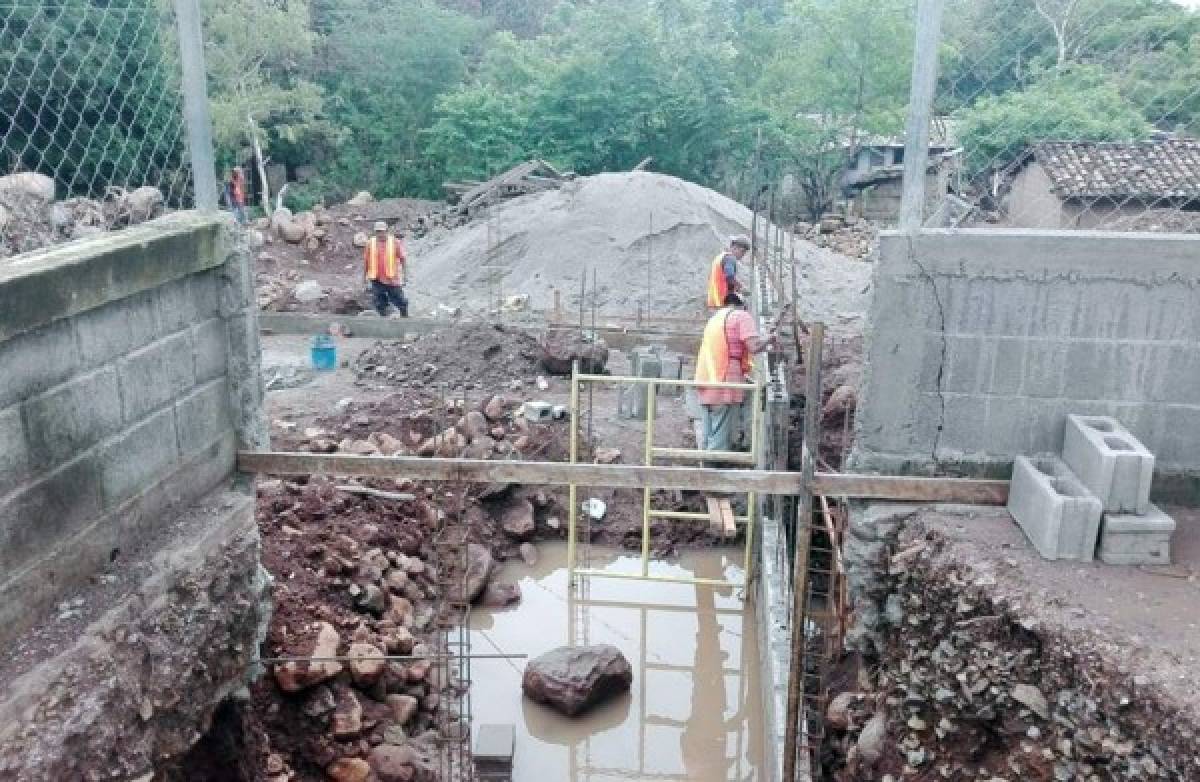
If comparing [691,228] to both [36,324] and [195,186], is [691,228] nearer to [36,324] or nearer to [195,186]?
[195,186]

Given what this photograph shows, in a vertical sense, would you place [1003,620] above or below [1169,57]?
below

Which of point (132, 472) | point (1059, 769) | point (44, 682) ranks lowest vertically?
point (1059, 769)

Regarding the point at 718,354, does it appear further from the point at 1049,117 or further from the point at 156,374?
the point at 156,374

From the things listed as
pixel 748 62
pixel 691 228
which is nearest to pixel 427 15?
pixel 748 62

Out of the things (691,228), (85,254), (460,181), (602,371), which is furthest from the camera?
(460,181)

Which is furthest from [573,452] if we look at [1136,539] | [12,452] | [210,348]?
[12,452]

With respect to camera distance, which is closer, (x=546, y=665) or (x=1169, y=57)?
(x=1169, y=57)

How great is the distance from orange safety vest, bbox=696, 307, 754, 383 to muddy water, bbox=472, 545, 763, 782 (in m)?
1.89

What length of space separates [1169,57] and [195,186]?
200 inches

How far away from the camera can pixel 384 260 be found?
15.1 meters

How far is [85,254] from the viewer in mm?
3844

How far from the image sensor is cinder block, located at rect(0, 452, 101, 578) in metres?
3.50

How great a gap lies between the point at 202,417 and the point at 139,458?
546mm

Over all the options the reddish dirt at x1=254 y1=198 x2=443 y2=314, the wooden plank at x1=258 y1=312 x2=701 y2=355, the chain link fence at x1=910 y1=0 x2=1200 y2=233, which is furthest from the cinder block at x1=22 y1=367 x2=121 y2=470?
the reddish dirt at x1=254 y1=198 x2=443 y2=314
